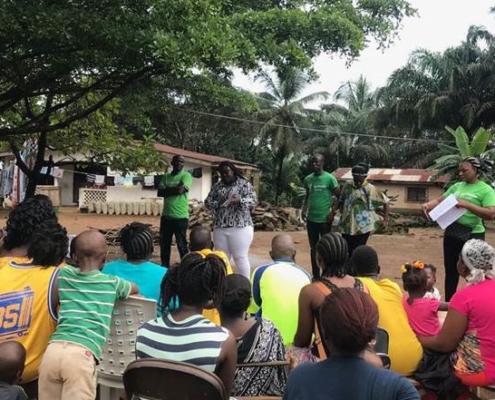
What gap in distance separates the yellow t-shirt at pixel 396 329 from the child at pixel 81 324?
1.45 m

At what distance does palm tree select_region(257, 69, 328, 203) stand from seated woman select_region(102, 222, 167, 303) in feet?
104

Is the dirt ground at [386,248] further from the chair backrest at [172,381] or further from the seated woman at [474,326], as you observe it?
the chair backrest at [172,381]

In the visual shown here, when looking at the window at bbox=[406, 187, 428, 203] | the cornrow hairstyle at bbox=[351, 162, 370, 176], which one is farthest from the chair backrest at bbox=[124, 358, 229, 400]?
the window at bbox=[406, 187, 428, 203]

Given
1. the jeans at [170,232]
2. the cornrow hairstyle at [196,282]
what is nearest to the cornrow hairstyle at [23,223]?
the cornrow hairstyle at [196,282]

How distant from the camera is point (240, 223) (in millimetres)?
6691

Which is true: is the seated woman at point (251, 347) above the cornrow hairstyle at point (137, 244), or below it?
below

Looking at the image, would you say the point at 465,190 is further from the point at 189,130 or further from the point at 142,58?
the point at 189,130

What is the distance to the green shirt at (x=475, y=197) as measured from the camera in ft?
17.7

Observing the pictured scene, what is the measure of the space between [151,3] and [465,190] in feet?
12.1

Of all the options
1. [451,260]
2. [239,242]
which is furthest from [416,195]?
[451,260]

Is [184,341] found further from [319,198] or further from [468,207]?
[319,198]

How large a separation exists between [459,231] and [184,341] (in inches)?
156

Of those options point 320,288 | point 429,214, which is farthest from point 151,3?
point 320,288

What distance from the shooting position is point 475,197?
546 centimetres
